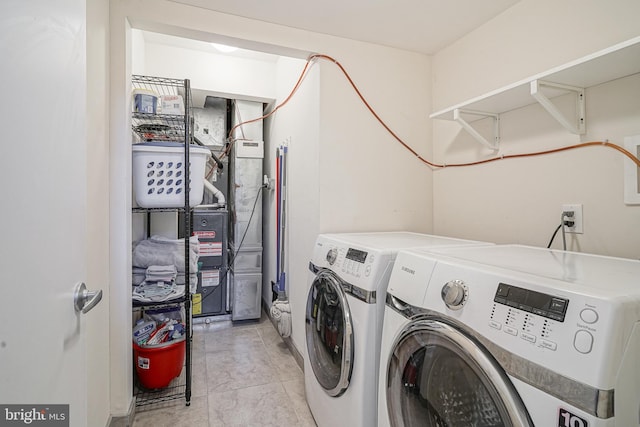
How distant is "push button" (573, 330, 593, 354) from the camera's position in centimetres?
55

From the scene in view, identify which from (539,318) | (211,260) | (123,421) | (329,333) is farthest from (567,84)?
(211,260)

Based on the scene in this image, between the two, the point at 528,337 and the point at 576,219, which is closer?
the point at 528,337

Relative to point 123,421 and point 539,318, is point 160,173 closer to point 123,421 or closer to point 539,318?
point 123,421

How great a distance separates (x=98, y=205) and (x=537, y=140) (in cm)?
217

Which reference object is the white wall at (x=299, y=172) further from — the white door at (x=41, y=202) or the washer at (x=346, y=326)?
the white door at (x=41, y=202)

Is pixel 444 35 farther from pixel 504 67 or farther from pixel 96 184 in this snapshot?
pixel 96 184

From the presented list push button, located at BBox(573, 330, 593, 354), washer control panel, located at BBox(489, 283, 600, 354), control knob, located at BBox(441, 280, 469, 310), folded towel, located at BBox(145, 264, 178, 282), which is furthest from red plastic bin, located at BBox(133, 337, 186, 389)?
push button, located at BBox(573, 330, 593, 354)

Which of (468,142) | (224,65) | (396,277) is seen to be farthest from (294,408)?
(224,65)

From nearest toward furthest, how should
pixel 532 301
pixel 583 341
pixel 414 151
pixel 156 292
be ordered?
pixel 583 341
pixel 532 301
pixel 156 292
pixel 414 151

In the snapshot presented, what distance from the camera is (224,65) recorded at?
293 centimetres

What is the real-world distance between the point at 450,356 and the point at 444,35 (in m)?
1.97

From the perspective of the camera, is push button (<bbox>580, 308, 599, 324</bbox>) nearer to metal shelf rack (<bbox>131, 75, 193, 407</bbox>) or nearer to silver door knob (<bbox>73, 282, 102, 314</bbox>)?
silver door knob (<bbox>73, 282, 102, 314</bbox>)

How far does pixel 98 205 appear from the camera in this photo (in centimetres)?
144

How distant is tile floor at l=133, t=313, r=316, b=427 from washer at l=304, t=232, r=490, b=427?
0.26 metres
